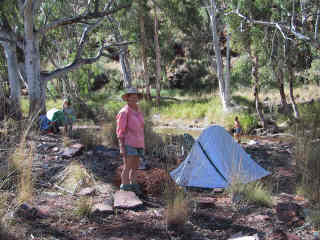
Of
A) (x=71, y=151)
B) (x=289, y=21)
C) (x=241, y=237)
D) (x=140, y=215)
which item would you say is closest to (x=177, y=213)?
(x=140, y=215)

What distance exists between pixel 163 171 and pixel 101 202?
5.39 feet

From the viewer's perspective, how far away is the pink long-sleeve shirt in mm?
5258

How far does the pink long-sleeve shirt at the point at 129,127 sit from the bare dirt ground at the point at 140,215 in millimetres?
869

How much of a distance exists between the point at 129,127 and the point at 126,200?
104cm

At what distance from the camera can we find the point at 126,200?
16.6 feet

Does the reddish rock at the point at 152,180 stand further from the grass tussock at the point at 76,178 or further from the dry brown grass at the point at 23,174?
the dry brown grass at the point at 23,174

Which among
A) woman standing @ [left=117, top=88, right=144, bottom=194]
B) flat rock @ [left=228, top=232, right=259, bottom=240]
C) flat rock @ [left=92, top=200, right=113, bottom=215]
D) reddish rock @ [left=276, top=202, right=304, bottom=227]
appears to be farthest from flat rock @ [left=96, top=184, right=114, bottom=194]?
reddish rock @ [left=276, top=202, right=304, bottom=227]

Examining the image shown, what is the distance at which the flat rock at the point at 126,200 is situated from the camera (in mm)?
4926

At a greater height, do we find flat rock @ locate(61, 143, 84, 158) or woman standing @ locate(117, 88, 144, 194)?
woman standing @ locate(117, 88, 144, 194)

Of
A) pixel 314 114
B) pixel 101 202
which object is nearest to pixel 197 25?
pixel 314 114

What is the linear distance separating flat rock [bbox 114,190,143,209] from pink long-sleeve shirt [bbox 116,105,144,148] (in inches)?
27.7

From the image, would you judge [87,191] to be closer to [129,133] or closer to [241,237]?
[129,133]

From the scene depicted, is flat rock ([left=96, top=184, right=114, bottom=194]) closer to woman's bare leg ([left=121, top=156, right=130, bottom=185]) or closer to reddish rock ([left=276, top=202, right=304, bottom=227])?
woman's bare leg ([left=121, top=156, right=130, bottom=185])

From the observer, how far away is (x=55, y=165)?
6.80 meters
